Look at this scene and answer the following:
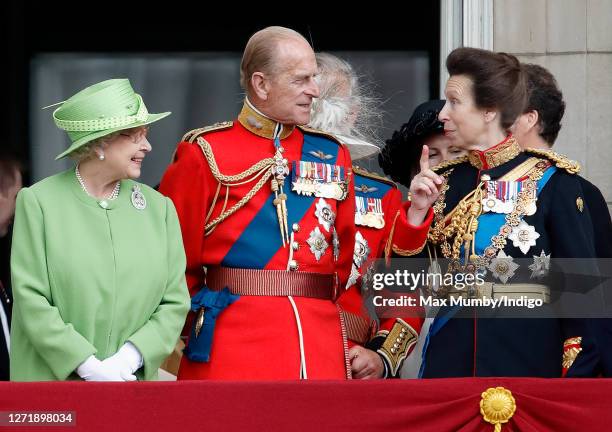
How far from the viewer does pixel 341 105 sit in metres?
5.93

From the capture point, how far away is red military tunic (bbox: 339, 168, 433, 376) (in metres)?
4.77

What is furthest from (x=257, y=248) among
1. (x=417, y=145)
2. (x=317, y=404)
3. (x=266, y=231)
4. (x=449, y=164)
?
(x=417, y=145)

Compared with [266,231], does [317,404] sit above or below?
below

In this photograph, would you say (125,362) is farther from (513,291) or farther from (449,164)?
(449,164)

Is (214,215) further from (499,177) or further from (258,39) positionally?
(499,177)

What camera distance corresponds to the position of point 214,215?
191 inches

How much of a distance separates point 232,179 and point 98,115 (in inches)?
21.5

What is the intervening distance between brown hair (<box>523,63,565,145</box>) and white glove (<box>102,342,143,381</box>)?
6.33 feet

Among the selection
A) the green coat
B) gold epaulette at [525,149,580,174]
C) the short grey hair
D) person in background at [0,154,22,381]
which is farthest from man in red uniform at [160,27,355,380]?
person in background at [0,154,22,381]

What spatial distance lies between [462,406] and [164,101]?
4.83m

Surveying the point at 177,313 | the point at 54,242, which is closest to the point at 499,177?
the point at 177,313

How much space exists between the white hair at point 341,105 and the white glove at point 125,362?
174cm

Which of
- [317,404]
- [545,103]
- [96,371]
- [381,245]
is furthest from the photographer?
[545,103]

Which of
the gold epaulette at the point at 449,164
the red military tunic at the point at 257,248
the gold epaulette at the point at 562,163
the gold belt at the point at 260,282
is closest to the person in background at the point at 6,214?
the red military tunic at the point at 257,248
